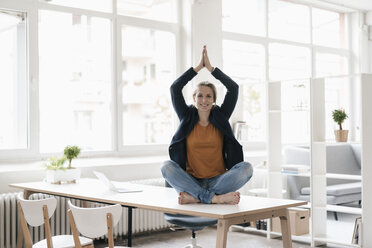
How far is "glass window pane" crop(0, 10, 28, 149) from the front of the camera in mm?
4848

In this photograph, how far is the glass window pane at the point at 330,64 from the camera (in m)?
7.84

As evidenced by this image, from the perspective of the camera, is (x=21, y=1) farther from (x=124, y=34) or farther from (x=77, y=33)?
(x=124, y=34)

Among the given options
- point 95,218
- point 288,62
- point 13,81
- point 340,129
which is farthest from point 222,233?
point 288,62

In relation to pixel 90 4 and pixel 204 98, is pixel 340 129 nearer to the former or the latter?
pixel 204 98

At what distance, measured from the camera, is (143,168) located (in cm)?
529

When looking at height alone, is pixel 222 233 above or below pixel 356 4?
below

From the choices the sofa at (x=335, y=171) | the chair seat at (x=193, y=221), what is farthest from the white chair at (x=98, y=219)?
the sofa at (x=335, y=171)

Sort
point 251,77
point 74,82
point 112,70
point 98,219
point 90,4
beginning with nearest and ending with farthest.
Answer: point 98,219 → point 74,82 → point 90,4 → point 112,70 → point 251,77

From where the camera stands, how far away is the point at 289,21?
7.36 metres

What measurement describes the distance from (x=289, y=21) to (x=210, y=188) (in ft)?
15.6

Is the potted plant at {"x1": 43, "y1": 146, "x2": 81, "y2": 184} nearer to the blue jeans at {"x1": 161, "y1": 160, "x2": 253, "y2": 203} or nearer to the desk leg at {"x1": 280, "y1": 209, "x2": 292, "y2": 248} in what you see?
the blue jeans at {"x1": 161, "y1": 160, "x2": 253, "y2": 203}

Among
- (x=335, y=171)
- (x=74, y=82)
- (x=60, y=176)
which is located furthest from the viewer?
(x=335, y=171)

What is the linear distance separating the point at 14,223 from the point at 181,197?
188cm

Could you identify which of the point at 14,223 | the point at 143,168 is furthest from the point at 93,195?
the point at 143,168
